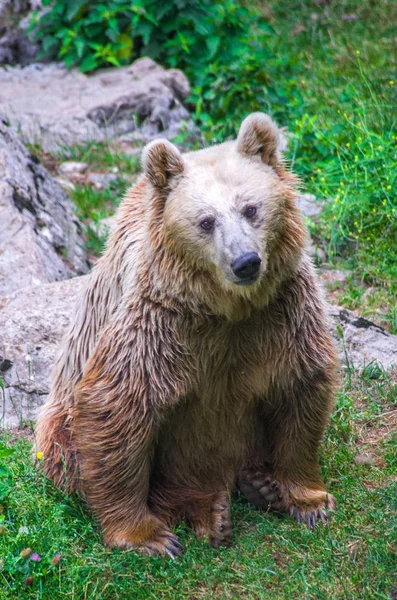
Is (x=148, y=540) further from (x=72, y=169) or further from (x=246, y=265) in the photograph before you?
(x=72, y=169)

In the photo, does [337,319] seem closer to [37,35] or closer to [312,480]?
[312,480]

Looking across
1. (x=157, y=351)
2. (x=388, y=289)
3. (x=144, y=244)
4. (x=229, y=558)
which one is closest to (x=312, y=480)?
(x=229, y=558)

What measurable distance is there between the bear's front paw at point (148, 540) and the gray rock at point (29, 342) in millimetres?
1392

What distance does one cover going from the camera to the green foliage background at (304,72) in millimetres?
7406

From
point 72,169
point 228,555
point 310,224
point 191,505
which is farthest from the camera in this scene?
point 72,169

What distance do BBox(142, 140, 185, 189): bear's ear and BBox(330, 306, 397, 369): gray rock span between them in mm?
1990

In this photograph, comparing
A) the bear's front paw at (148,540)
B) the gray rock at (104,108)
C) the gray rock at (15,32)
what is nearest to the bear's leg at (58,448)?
the bear's front paw at (148,540)

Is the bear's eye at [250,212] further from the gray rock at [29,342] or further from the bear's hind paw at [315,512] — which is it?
the gray rock at [29,342]

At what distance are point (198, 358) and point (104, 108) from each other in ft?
18.5

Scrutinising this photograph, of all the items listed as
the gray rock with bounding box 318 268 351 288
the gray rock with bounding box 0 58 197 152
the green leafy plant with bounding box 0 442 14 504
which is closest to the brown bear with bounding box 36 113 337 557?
the green leafy plant with bounding box 0 442 14 504

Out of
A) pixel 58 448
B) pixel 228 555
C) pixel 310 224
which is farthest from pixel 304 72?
pixel 228 555

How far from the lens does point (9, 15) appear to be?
11070 mm

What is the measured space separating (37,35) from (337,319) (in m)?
5.88

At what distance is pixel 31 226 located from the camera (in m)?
7.25
